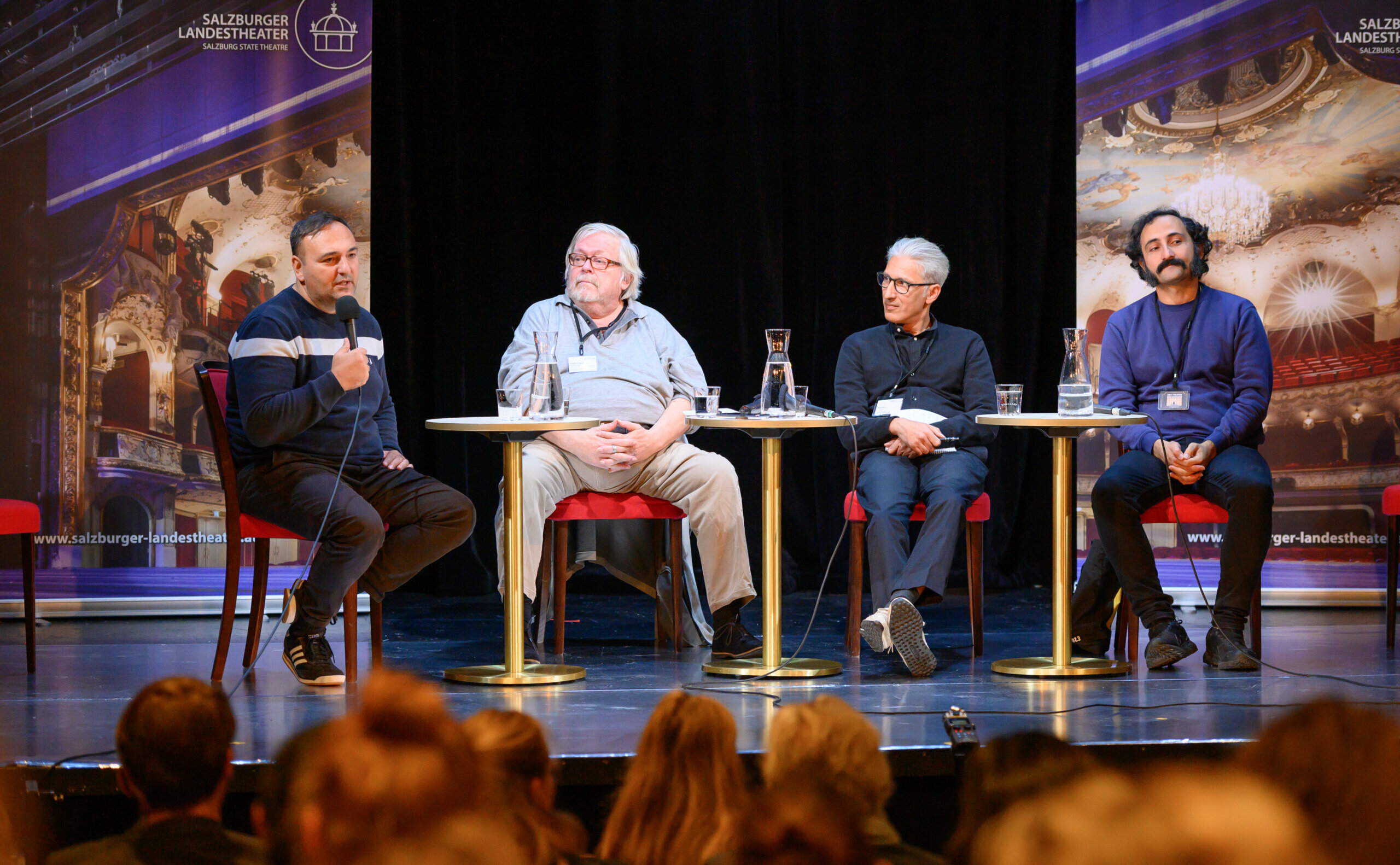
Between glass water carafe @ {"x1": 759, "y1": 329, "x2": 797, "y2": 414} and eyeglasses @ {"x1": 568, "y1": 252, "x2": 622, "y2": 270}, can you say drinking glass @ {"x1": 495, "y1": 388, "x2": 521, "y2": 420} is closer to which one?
glass water carafe @ {"x1": 759, "y1": 329, "x2": 797, "y2": 414}

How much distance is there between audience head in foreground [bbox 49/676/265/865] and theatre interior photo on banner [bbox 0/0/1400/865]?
0.17 m

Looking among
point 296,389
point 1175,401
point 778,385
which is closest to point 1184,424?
point 1175,401

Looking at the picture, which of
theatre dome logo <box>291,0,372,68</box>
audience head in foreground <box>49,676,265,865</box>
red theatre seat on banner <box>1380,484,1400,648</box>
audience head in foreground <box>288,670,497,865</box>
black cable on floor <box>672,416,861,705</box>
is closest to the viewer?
audience head in foreground <box>288,670,497,865</box>

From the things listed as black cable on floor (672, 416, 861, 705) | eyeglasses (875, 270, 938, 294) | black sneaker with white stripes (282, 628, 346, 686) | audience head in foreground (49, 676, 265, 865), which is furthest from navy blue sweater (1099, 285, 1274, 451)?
audience head in foreground (49, 676, 265, 865)

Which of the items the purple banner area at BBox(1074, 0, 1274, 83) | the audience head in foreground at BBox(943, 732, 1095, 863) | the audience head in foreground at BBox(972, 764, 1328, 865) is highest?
the purple banner area at BBox(1074, 0, 1274, 83)

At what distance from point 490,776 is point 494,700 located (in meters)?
2.11

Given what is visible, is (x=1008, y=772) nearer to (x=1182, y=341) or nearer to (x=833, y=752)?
(x=833, y=752)

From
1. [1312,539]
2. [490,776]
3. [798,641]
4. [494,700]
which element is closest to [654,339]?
[798,641]

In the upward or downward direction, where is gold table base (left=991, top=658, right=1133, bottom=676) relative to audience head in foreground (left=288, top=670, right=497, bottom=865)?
downward

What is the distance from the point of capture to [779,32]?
5.40m

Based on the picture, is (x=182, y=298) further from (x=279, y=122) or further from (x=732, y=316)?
(x=732, y=316)

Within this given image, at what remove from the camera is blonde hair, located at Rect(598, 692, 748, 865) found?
1562 millimetres

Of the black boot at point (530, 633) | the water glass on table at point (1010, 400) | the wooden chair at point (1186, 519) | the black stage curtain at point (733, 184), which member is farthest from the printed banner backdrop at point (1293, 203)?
the black boot at point (530, 633)

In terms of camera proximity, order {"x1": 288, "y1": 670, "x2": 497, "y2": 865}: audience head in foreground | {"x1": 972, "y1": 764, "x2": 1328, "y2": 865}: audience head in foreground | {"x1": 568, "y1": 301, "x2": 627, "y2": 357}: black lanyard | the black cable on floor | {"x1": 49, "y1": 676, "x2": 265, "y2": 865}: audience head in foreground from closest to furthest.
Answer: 1. {"x1": 972, "y1": 764, "x2": 1328, "y2": 865}: audience head in foreground
2. {"x1": 288, "y1": 670, "x2": 497, "y2": 865}: audience head in foreground
3. {"x1": 49, "y1": 676, "x2": 265, "y2": 865}: audience head in foreground
4. the black cable on floor
5. {"x1": 568, "y1": 301, "x2": 627, "y2": 357}: black lanyard
